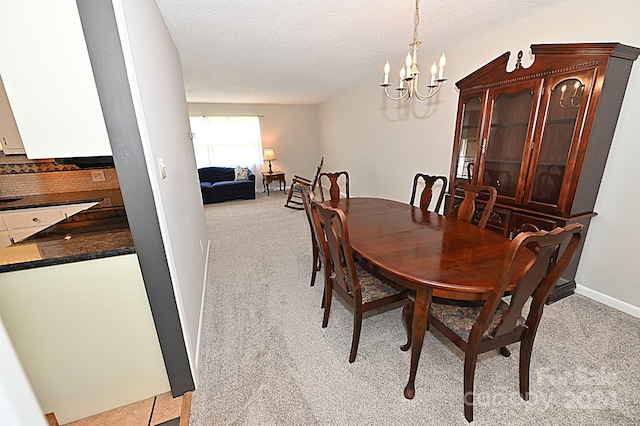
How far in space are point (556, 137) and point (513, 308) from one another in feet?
5.44

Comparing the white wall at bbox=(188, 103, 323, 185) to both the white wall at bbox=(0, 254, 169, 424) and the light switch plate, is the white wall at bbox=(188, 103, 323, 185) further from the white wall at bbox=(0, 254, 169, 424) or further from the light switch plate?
the white wall at bbox=(0, 254, 169, 424)

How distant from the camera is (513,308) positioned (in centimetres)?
118

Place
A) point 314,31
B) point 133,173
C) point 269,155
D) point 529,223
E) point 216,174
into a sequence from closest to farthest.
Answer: point 133,173 < point 529,223 < point 314,31 < point 216,174 < point 269,155

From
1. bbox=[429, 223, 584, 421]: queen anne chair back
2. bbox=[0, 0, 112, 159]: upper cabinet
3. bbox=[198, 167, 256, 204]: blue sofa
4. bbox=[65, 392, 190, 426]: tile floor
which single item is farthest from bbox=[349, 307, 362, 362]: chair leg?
bbox=[198, 167, 256, 204]: blue sofa

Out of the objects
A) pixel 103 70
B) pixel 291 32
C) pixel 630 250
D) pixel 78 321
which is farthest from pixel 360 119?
pixel 78 321

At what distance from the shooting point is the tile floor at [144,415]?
1.37 meters

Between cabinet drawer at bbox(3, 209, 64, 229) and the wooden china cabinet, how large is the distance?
4182 mm

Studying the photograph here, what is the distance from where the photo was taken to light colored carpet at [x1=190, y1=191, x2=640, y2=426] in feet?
4.44

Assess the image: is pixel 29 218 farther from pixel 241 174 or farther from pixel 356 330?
pixel 241 174

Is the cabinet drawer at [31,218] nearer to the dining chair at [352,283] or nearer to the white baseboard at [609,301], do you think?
the dining chair at [352,283]

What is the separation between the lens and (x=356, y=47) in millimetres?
2920

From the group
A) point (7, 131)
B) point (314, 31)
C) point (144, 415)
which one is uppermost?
point (314, 31)

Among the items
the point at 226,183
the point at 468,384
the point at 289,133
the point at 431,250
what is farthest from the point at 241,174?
the point at 468,384

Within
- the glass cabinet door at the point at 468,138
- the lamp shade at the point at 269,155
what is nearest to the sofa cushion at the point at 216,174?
the lamp shade at the point at 269,155
